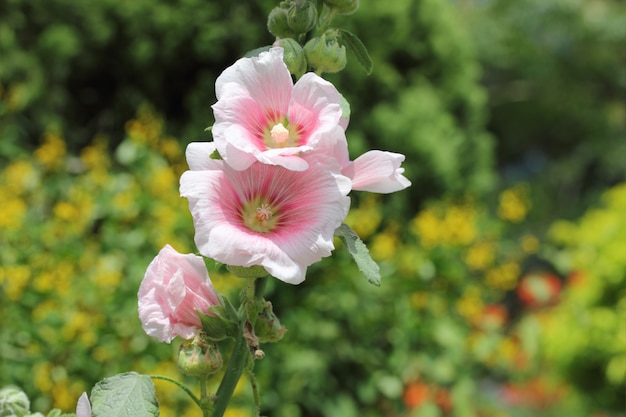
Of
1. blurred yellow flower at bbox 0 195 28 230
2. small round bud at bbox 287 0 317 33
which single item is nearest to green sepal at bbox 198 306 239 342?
small round bud at bbox 287 0 317 33

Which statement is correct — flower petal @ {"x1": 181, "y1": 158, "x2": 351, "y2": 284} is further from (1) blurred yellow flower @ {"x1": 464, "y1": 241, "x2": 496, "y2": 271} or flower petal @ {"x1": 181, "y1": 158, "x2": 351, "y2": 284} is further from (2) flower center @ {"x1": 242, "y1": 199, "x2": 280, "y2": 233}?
(1) blurred yellow flower @ {"x1": 464, "y1": 241, "x2": 496, "y2": 271}

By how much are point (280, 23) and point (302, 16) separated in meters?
0.03

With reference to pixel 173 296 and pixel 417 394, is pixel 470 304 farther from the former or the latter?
pixel 173 296

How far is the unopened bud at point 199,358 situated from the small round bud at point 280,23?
0.86 feet

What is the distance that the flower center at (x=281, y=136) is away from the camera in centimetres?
59

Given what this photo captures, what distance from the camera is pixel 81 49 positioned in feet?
11.6

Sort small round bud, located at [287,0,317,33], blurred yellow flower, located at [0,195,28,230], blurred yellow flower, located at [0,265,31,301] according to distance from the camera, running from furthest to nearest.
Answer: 1. blurred yellow flower, located at [0,195,28,230]
2. blurred yellow flower, located at [0,265,31,301]
3. small round bud, located at [287,0,317,33]

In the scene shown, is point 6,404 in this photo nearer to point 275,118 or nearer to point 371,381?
point 275,118

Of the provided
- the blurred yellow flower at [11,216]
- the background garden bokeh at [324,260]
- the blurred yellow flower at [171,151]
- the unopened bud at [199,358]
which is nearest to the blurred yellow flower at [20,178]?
the background garden bokeh at [324,260]

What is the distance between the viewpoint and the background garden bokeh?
6.82 ft

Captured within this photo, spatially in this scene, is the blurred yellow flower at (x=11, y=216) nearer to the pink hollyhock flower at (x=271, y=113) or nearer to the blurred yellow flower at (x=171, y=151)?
the blurred yellow flower at (x=171, y=151)

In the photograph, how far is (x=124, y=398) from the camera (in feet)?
1.93

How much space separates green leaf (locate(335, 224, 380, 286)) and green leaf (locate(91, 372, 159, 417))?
182mm

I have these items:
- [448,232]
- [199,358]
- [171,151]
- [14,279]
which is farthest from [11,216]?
[199,358]
